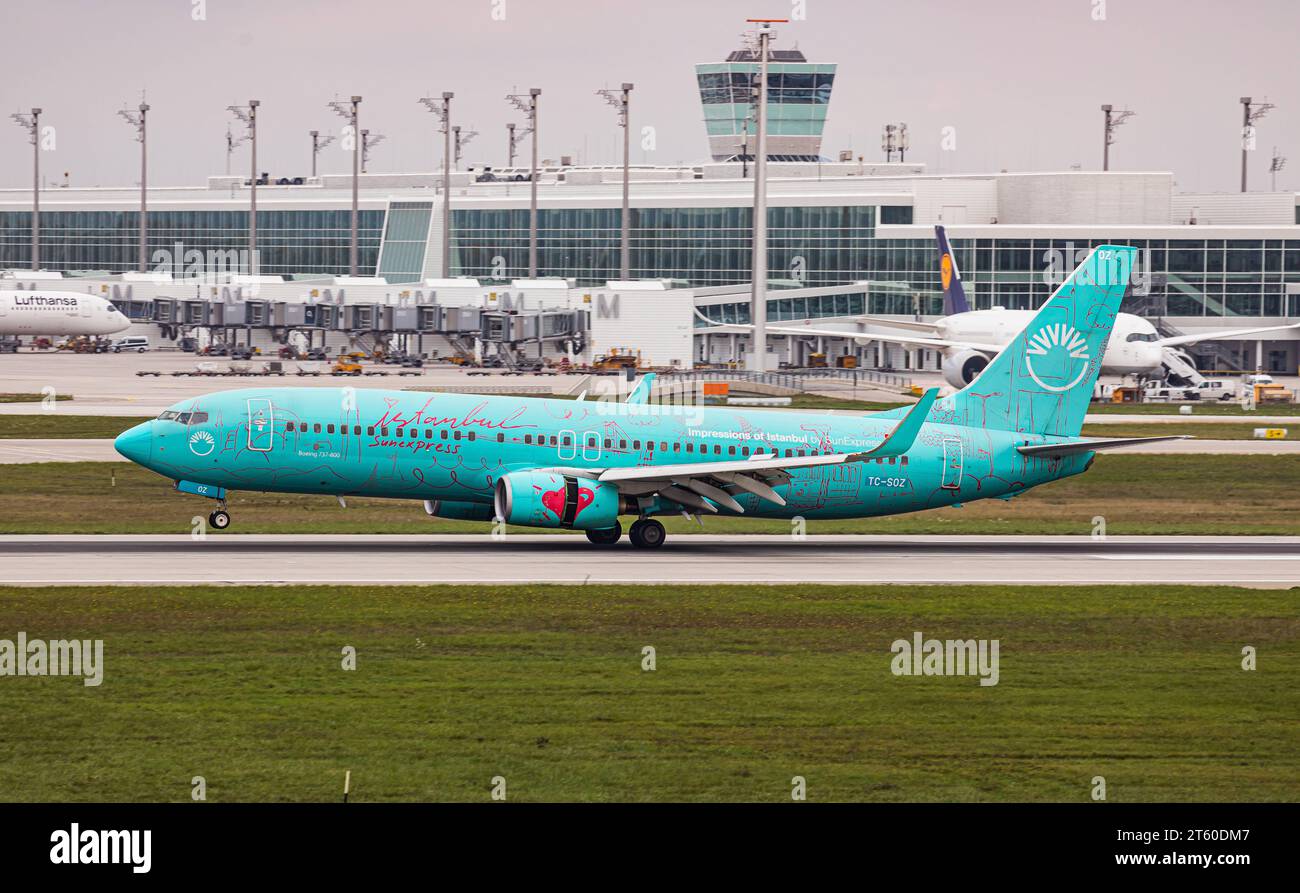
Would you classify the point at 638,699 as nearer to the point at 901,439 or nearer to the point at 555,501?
the point at 555,501

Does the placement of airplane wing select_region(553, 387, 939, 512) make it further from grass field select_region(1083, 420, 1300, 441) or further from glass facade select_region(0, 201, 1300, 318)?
glass facade select_region(0, 201, 1300, 318)

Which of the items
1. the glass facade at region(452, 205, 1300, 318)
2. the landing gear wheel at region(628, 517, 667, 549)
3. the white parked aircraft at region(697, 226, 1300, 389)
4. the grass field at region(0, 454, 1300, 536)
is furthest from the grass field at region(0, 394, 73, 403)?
the glass facade at region(452, 205, 1300, 318)

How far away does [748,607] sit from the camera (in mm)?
38062

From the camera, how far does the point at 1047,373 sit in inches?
2050

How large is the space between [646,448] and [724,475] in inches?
119

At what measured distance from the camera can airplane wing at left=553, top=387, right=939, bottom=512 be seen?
46.6m

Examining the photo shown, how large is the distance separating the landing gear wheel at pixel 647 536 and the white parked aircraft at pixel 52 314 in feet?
451

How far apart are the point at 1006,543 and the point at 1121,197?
133 m

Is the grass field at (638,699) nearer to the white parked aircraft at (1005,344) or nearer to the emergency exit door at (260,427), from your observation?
the emergency exit door at (260,427)

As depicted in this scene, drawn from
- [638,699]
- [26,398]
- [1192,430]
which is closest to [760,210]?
[1192,430]

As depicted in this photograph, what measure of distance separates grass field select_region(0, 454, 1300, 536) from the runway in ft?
9.36

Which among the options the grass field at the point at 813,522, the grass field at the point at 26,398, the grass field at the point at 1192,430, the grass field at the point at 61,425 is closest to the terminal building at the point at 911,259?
the grass field at the point at 26,398

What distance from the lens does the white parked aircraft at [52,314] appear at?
173m

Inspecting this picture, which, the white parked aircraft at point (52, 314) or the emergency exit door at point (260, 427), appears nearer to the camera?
the emergency exit door at point (260, 427)
